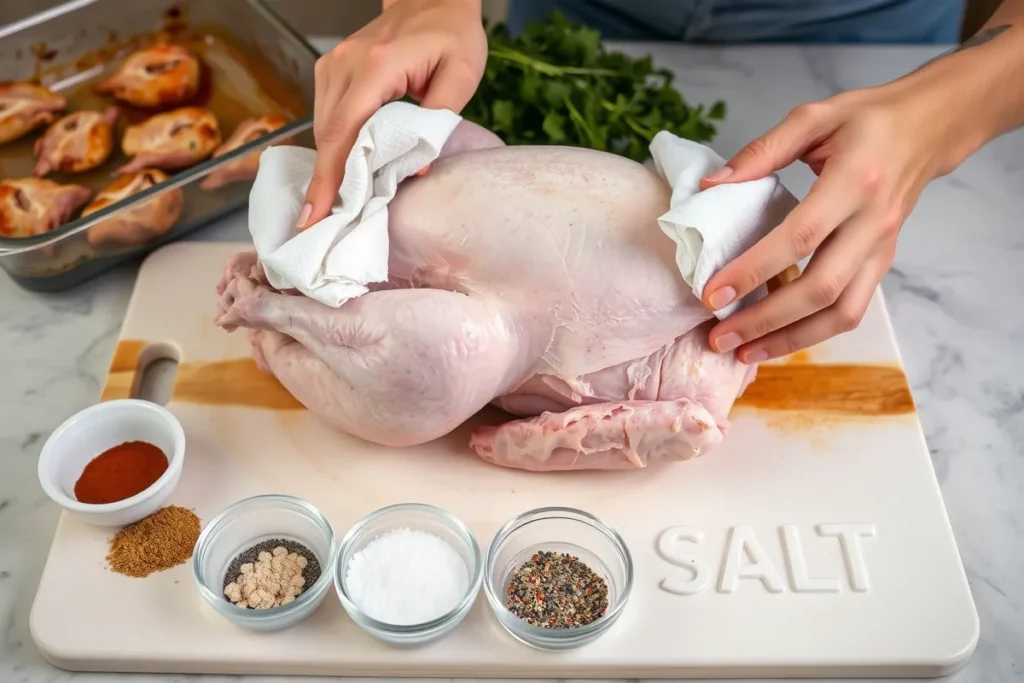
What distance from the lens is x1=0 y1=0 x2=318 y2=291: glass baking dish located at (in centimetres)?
198

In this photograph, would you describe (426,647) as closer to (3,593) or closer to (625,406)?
(625,406)

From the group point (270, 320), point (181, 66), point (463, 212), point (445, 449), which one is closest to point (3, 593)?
point (270, 320)

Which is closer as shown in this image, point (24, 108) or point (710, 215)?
point (710, 215)

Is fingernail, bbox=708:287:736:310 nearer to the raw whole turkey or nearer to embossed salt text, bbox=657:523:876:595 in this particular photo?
the raw whole turkey

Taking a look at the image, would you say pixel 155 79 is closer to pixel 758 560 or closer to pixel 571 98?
pixel 571 98

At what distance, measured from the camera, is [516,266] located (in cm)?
154

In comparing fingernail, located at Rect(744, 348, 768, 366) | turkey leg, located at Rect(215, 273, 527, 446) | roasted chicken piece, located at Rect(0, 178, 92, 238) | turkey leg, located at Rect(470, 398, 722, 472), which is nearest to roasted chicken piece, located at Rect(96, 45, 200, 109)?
roasted chicken piece, located at Rect(0, 178, 92, 238)

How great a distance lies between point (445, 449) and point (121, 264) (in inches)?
33.4

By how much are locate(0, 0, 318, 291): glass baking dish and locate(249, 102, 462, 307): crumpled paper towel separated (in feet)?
1.13

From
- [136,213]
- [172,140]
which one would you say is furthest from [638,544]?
[172,140]

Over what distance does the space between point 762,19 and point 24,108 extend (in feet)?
5.52

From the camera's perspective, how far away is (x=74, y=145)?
205 cm

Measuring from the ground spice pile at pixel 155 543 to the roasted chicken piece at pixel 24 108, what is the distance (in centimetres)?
103

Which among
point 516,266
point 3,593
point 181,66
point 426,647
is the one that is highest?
point 516,266
